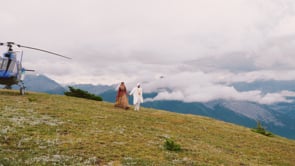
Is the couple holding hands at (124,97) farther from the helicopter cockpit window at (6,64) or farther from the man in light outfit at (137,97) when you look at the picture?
the helicopter cockpit window at (6,64)

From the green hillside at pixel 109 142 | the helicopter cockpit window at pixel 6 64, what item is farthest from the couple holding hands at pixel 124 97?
the helicopter cockpit window at pixel 6 64

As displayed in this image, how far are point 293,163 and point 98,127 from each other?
53.3ft

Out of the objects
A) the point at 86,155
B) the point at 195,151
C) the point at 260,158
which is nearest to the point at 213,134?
the point at 260,158

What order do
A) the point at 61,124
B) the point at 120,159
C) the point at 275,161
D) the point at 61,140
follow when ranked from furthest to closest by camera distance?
the point at 61,124 → the point at 275,161 → the point at 61,140 → the point at 120,159

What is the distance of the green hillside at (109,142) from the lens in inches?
741

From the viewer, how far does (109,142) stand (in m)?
22.8

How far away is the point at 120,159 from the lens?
18844mm

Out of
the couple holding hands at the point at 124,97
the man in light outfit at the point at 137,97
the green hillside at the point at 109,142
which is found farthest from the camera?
the man in light outfit at the point at 137,97

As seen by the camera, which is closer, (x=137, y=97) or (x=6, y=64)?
(x=6, y=64)

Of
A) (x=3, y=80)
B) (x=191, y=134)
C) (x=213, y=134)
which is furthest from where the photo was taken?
(x=3, y=80)

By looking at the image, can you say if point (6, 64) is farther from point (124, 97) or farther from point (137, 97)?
point (137, 97)

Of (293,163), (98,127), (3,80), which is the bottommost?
(293,163)

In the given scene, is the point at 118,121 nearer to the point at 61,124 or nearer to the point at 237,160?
the point at 61,124

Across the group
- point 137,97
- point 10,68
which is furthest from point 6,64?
point 137,97
